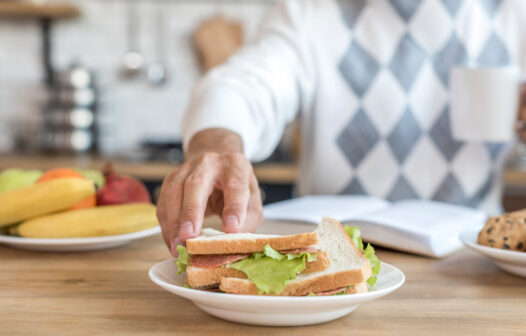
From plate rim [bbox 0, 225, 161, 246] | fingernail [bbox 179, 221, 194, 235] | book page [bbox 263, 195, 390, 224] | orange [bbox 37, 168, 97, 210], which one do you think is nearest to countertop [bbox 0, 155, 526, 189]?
book page [bbox 263, 195, 390, 224]

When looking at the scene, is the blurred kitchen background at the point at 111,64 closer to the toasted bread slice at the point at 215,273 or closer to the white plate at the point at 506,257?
the white plate at the point at 506,257

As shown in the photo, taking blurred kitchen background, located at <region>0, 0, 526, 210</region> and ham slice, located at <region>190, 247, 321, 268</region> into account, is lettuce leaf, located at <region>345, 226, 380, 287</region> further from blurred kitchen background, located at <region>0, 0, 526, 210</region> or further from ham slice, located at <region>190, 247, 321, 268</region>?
blurred kitchen background, located at <region>0, 0, 526, 210</region>

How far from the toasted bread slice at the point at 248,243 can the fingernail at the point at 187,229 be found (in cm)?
8

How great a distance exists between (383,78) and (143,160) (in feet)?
5.31

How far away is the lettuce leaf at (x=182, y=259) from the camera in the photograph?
0.69m

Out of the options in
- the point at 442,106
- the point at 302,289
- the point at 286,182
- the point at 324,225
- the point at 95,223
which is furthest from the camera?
the point at 286,182

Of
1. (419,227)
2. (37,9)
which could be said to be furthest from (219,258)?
(37,9)

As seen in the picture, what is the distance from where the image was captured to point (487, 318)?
2.21 ft

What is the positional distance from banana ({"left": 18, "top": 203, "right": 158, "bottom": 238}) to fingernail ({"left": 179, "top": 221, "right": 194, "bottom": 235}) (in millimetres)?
267

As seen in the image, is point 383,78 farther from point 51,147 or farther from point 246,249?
point 51,147

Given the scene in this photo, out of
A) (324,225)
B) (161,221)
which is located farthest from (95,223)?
(324,225)

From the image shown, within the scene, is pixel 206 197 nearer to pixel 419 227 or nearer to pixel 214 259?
pixel 214 259

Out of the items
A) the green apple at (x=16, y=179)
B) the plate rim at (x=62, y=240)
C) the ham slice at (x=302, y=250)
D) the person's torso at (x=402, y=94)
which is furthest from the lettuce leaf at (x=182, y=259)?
the person's torso at (x=402, y=94)

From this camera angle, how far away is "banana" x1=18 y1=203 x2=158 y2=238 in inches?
37.5
